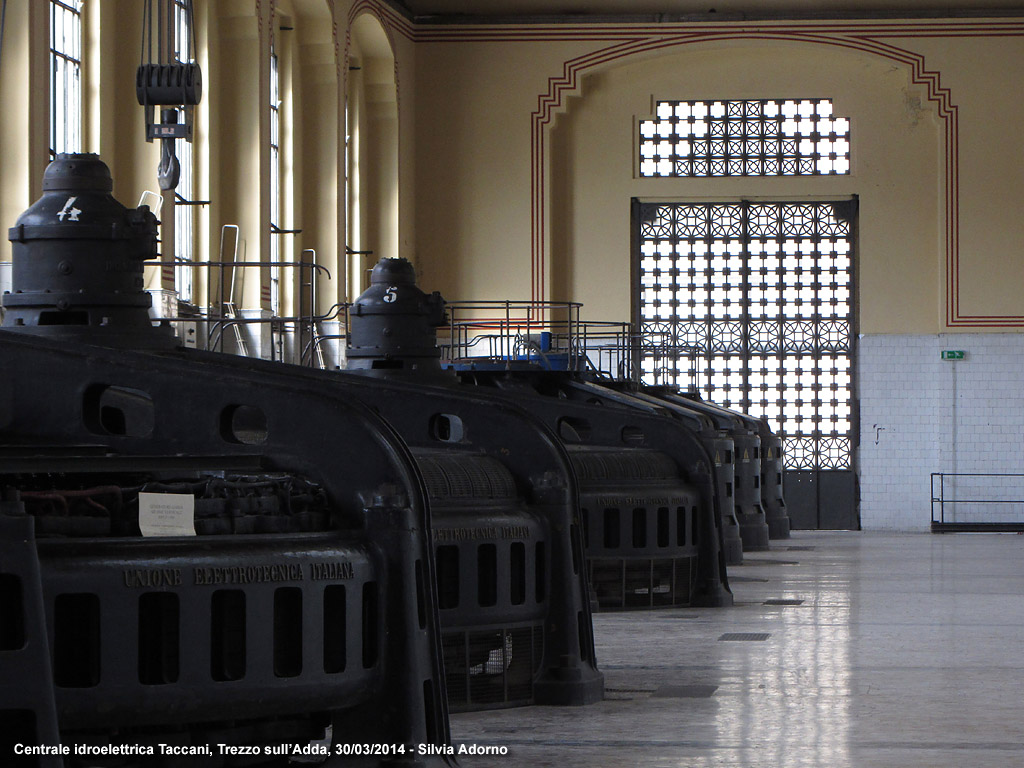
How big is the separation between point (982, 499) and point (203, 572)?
22205mm

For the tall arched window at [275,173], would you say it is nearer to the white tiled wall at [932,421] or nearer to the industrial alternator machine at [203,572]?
the white tiled wall at [932,421]

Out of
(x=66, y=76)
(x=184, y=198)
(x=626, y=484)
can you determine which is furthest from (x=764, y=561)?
(x=66, y=76)

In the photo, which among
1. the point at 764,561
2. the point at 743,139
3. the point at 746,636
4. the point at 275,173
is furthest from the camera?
the point at 743,139

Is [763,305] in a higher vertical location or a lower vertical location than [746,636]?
higher

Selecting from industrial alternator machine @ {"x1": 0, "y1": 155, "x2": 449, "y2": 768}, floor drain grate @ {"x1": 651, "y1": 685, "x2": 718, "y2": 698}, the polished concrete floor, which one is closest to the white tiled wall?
the polished concrete floor

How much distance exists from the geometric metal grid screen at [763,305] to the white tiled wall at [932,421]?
576 millimetres

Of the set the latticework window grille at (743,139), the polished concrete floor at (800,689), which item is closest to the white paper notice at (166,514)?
the polished concrete floor at (800,689)

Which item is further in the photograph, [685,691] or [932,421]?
[932,421]

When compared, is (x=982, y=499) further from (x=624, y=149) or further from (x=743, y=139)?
(x=624, y=149)

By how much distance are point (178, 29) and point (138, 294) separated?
11.5m

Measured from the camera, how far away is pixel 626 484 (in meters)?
10.1

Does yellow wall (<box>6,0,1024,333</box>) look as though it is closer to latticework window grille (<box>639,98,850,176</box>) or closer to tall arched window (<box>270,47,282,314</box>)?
latticework window grille (<box>639,98,850,176</box>)

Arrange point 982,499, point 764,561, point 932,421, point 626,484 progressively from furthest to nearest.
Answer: point 932,421 → point 982,499 → point 764,561 → point 626,484

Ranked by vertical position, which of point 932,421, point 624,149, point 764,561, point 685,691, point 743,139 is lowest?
point 764,561
